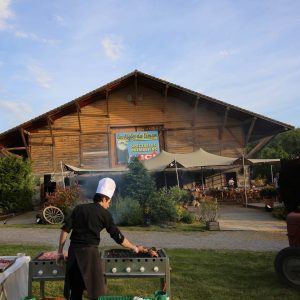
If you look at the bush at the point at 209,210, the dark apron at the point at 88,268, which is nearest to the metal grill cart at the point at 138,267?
the dark apron at the point at 88,268

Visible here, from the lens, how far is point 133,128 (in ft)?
80.9

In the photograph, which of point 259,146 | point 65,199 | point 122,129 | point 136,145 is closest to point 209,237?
point 65,199

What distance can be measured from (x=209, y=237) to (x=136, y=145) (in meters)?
12.8

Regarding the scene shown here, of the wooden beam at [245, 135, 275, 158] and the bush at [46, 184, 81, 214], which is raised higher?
the wooden beam at [245, 135, 275, 158]

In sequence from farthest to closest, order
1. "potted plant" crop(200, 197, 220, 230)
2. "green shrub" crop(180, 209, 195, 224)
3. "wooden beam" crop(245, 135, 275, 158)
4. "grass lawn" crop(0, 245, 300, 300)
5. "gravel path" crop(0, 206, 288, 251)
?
"wooden beam" crop(245, 135, 275, 158)
"green shrub" crop(180, 209, 195, 224)
"potted plant" crop(200, 197, 220, 230)
"gravel path" crop(0, 206, 288, 251)
"grass lawn" crop(0, 245, 300, 300)

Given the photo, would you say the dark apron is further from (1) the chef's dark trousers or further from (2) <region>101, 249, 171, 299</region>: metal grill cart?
(2) <region>101, 249, 171, 299</region>: metal grill cart

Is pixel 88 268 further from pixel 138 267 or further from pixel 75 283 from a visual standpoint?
pixel 138 267

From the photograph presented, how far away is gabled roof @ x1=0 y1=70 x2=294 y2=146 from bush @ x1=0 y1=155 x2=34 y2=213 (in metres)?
3.36

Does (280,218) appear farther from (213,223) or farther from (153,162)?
(153,162)

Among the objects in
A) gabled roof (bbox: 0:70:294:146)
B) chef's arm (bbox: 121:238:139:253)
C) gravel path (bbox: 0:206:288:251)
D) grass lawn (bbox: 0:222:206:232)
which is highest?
gabled roof (bbox: 0:70:294:146)

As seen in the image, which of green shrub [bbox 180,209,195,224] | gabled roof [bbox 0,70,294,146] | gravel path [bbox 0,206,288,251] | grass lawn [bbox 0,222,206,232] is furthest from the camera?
gabled roof [bbox 0,70,294,146]

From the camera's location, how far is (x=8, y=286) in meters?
4.86

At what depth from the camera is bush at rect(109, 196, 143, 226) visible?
1453cm

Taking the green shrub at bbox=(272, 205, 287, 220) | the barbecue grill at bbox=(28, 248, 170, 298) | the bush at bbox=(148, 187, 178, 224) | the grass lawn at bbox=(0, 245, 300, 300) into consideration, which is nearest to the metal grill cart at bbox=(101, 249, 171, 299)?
the barbecue grill at bbox=(28, 248, 170, 298)
